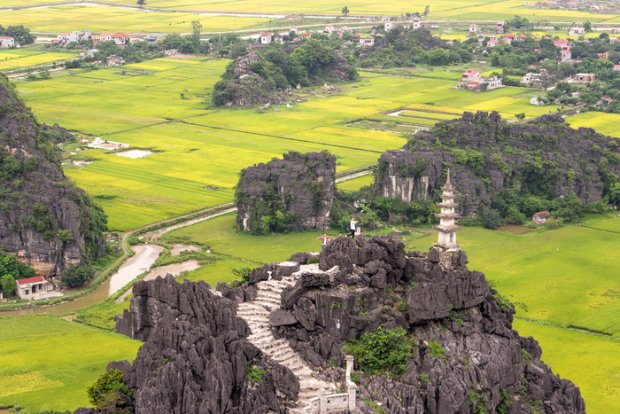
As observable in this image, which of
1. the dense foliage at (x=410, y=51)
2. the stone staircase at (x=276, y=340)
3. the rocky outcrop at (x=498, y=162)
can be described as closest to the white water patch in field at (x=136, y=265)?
the rocky outcrop at (x=498, y=162)

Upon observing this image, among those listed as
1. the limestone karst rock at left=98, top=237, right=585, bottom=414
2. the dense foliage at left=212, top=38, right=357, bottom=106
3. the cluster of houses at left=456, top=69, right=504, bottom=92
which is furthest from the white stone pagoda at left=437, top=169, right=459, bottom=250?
the cluster of houses at left=456, top=69, right=504, bottom=92

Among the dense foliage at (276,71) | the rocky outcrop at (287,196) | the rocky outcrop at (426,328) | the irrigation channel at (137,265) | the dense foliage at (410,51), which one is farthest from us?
the dense foliage at (410,51)

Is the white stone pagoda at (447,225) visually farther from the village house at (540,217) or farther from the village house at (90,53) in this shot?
the village house at (90,53)

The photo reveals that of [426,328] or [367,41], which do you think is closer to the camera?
[426,328]

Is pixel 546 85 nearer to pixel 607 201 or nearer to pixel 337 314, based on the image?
pixel 607 201

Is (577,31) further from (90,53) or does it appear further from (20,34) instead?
(20,34)

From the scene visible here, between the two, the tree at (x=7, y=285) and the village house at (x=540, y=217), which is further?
the village house at (x=540, y=217)

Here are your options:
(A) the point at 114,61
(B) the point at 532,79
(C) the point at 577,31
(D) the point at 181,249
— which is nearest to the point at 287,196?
(D) the point at 181,249
